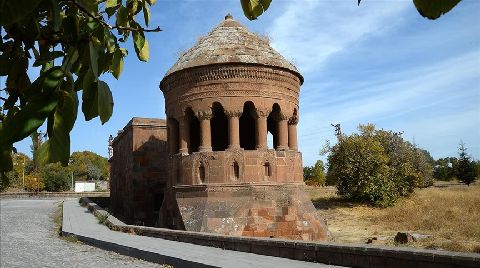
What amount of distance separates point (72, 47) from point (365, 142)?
27239 millimetres

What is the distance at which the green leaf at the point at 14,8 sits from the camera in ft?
2.83

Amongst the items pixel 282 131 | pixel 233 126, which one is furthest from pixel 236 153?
pixel 282 131

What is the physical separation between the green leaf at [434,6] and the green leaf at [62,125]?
0.78m

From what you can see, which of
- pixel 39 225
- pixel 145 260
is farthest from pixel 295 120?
pixel 39 225

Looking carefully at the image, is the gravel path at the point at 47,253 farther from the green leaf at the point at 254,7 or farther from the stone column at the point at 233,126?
the green leaf at the point at 254,7

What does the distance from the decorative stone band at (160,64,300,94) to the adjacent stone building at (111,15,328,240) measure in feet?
0.09

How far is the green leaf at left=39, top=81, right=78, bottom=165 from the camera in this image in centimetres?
103

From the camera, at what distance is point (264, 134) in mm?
12914

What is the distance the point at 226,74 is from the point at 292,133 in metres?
2.94

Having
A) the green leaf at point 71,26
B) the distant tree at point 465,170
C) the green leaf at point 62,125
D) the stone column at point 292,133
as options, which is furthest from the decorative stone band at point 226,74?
the distant tree at point 465,170

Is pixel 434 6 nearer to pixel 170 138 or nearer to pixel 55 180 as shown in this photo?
pixel 170 138

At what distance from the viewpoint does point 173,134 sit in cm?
1395

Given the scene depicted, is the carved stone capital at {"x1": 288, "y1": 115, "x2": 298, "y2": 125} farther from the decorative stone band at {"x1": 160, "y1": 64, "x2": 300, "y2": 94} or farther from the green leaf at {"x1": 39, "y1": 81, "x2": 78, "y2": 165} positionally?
the green leaf at {"x1": 39, "y1": 81, "x2": 78, "y2": 165}

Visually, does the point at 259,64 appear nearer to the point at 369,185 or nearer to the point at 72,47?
the point at 72,47
